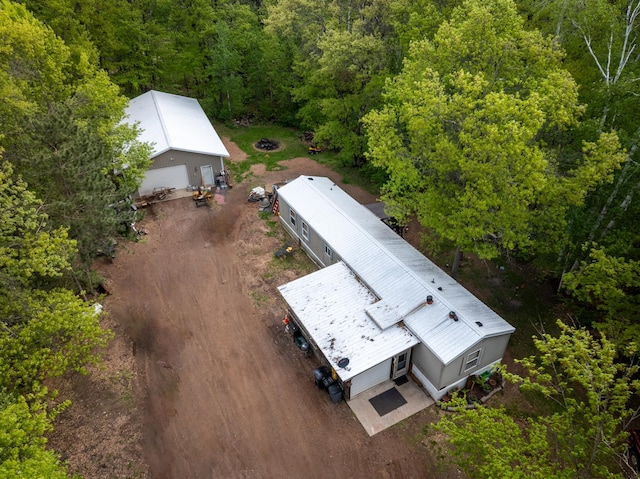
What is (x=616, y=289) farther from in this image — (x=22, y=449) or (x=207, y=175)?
(x=207, y=175)

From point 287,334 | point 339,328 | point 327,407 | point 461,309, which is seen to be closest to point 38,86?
point 287,334

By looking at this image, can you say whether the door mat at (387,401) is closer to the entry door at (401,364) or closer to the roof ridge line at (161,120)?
the entry door at (401,364)

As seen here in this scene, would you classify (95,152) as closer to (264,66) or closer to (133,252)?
(133,252)

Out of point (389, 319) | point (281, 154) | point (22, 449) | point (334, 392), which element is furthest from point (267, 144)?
point (22, 449)

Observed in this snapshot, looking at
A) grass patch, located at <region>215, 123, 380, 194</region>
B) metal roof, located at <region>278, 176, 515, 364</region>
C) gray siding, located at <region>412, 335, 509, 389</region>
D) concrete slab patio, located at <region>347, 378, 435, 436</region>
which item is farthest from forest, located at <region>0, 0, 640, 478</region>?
grass patch, located at <region>215, 123, 380, 194</region>

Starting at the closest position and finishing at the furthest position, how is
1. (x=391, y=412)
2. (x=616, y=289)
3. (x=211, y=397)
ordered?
1. (x=616, y=289)
2. (x=391, y=412)
3. (x=211, y=397)

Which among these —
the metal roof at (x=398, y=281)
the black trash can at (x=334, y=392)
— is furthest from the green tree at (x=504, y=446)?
the black trash can at (x=334, y=392)
